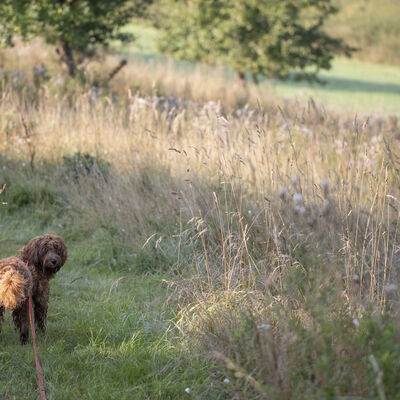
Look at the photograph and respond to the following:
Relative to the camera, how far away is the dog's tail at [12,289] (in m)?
3.29

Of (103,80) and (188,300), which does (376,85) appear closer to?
(103,80)

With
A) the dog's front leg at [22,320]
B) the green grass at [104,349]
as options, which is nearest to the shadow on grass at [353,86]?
the green grass at [104,349]

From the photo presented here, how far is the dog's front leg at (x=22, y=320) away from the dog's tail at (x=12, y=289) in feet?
0.57

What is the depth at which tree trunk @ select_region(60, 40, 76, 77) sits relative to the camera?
34.4 ft

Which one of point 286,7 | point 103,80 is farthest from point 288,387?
point 286,7

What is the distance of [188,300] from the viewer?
12.2ft

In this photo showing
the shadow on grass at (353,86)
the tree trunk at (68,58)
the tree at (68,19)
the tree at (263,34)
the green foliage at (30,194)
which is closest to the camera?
the green foliage at (30,194)

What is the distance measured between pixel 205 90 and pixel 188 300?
29.1 feet

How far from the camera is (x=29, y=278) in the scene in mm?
3436

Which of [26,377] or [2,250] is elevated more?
[26,377]

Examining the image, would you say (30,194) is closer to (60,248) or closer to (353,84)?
(60,248)

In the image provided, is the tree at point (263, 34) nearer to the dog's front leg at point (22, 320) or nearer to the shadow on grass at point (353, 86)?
the dog's front leg at point (22, 320)

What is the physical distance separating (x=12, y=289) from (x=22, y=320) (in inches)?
13.7

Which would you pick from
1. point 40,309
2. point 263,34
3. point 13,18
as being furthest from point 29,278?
point 263,34
